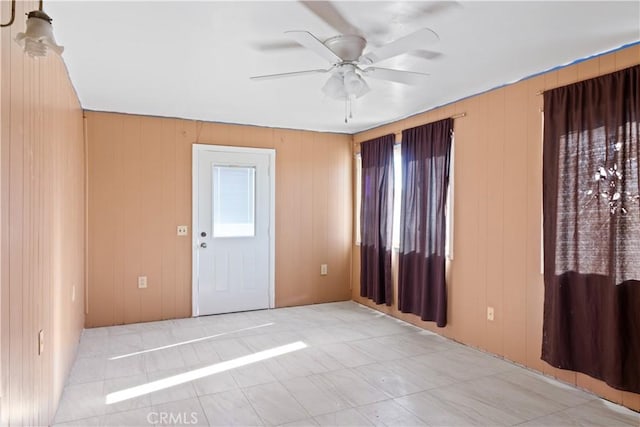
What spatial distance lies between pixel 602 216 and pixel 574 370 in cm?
107

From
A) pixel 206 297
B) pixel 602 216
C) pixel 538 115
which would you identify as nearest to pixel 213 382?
pixel 206 297

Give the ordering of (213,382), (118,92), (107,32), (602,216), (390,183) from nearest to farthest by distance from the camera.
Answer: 1. (107,32)
2. (602,216)
3. (213,382)
4. (118,92)
5. (390,183)

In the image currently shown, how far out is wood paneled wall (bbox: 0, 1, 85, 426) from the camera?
57.3 inches

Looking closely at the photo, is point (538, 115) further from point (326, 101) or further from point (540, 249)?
point (326, 101)

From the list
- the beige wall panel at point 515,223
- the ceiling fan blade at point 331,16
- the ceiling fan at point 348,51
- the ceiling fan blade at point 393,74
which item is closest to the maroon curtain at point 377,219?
the beige wall panel at point 515,223

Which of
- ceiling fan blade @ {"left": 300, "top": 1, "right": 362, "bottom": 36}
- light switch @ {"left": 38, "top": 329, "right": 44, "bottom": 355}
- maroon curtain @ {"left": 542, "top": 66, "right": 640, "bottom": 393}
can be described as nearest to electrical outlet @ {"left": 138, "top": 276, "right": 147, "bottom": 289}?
light switch @ {"left": 38, "top": 329, "right": 44, "bottom": 355}

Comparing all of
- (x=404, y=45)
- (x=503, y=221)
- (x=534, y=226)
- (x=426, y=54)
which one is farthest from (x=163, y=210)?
(x=534, y=226)

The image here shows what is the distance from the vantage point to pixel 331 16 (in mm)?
2240

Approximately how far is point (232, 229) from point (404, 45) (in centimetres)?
328

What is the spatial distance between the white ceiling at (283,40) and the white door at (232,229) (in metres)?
1.04

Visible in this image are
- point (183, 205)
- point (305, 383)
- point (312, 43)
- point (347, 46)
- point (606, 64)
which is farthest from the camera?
point (183, 205)

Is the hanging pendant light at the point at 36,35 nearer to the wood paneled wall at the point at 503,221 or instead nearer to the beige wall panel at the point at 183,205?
the wood paneled wall at the point at 503,221

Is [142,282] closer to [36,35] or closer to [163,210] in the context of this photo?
[163,210]

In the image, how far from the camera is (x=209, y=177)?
191 inches
